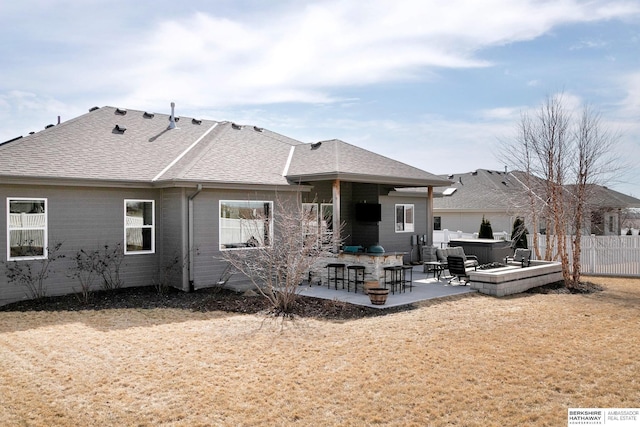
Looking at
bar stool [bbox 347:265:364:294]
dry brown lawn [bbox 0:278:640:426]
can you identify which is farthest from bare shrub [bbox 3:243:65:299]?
bar stool [bbox 347:265:364:294]

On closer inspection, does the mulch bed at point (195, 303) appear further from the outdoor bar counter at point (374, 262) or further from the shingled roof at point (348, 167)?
the shingled roof at point (348, 167)

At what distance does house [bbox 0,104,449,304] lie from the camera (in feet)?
37.7

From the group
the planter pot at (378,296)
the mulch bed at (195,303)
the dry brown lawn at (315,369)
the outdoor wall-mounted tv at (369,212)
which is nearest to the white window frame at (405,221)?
the outdoor wall-mounted tv at (369,212)

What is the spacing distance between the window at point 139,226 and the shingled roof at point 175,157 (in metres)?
0.70

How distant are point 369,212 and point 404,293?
18.5 ft

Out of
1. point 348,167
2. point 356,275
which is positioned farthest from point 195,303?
point 348,167

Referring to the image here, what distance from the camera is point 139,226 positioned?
1305 centimetres

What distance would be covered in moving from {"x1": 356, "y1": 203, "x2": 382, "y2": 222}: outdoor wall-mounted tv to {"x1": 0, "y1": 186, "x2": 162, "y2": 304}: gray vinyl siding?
774 centimetres

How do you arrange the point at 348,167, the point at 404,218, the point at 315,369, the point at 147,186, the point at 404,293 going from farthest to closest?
the point at 404,218, the point at 348,167, the point at 147,186, the point at 404,293, the point at 315,369

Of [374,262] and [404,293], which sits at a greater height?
[374,262]

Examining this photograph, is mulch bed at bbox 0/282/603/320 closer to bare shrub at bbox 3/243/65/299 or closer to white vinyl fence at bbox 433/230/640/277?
bare shrub at bbox 3/243/65/299

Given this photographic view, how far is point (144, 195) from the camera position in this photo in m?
13.1

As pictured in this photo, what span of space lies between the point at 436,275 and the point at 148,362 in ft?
35.4

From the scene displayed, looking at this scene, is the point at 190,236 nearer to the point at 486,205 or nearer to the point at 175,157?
the point at 175,157
